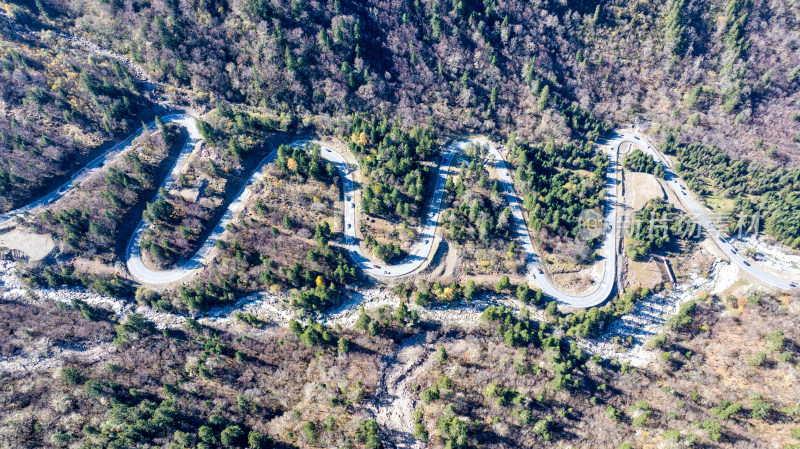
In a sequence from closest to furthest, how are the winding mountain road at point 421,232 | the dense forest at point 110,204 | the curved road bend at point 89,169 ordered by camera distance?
the dense forest at point 110,204 < the curved road bend at point 89,169 < the winding mountain road at point 421,232

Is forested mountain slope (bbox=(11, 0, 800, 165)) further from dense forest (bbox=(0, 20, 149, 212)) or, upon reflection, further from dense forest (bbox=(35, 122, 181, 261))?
dense forest (bbox=(35, 122, 181, 261))

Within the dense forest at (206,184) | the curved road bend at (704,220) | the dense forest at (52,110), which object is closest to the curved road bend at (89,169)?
the dense forest at (52,110)

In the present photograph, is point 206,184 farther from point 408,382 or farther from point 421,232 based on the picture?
point 408,382

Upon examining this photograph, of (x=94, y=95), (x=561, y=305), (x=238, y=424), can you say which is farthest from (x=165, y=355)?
(x=561, y=305)

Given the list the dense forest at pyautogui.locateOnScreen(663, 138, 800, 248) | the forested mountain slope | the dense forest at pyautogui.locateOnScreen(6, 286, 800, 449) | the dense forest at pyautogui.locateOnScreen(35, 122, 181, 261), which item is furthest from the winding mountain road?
the forested mountain slope

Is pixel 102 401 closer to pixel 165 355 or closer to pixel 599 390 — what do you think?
pixel 165 355

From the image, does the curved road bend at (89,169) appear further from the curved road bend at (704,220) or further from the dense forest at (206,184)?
the curved road bend at (704,220)

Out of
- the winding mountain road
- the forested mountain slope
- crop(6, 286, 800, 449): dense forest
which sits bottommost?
crop(6, 286, 800, 449): dense forest
